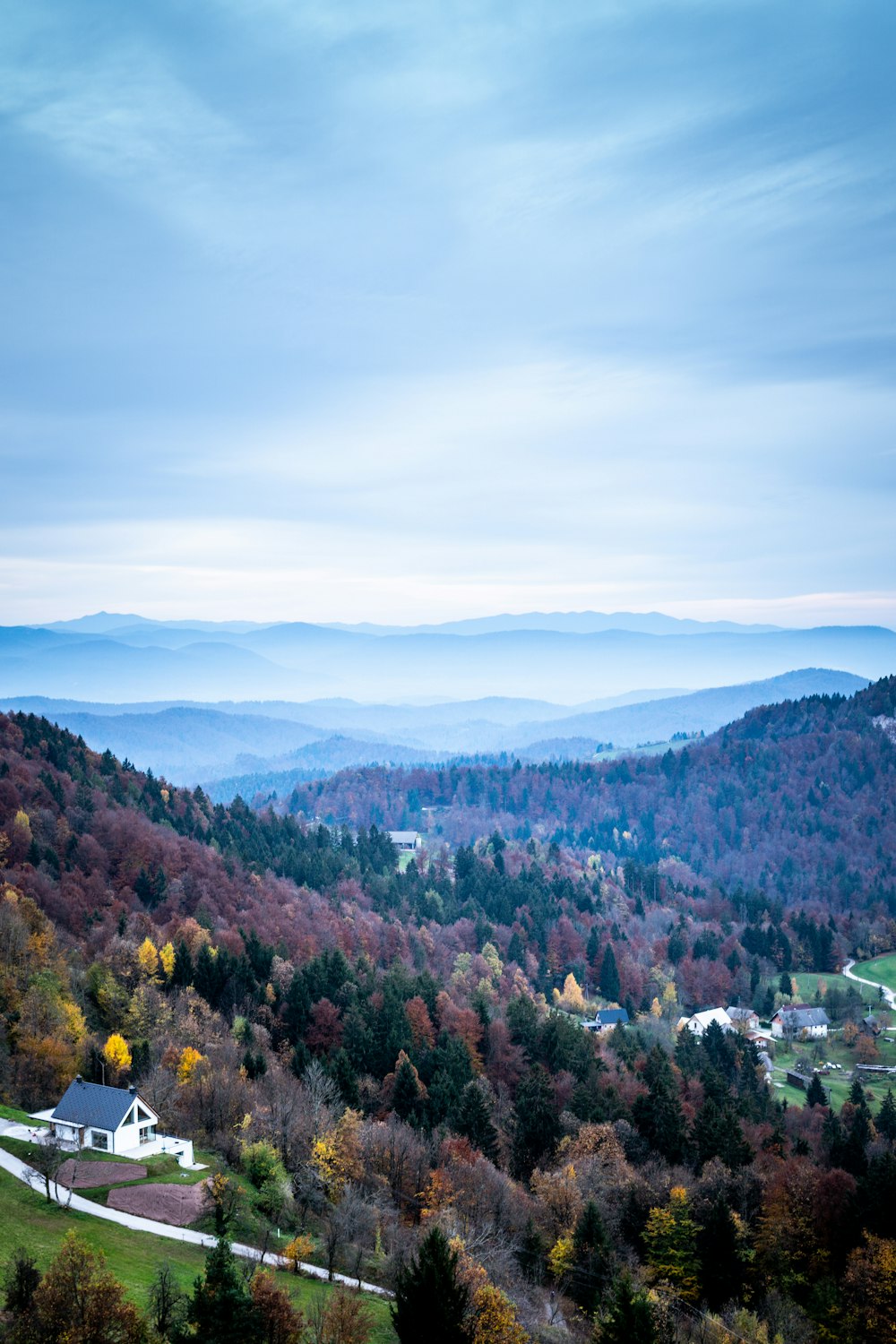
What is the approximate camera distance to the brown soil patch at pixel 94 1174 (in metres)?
38.1

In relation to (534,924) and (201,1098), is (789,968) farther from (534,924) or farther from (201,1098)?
(201,1098)

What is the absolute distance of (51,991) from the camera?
178 ft

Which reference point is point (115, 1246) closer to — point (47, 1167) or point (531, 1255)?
point (47, 1167)

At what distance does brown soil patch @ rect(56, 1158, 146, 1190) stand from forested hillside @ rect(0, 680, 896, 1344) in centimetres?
436

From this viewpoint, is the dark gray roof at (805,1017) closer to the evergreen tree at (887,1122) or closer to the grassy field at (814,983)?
the grassy field at (814,983)

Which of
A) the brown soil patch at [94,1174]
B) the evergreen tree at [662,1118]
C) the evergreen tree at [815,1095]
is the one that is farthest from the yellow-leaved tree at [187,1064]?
the evergreen tree at [815,1095]

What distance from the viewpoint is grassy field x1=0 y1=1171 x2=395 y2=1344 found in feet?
102

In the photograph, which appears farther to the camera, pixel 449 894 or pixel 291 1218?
pixel 449 894

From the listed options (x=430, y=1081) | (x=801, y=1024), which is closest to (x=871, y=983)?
(x=801, y=1024)

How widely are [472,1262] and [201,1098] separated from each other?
2055cm

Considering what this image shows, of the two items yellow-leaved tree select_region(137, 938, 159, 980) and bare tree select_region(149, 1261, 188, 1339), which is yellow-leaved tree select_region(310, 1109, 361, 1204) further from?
yellow-leaved tree select_region(137, 938, 159, 980)

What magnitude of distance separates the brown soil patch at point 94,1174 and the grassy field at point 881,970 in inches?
4497

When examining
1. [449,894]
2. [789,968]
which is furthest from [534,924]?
[789,968]

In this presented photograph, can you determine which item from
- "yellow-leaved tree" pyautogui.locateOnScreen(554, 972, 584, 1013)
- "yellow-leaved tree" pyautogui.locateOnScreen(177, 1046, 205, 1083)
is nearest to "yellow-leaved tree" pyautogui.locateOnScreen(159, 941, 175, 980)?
"yellow-leaved tree" pyautogui.locateOnScreen(177, 1046, 205, 1083)
